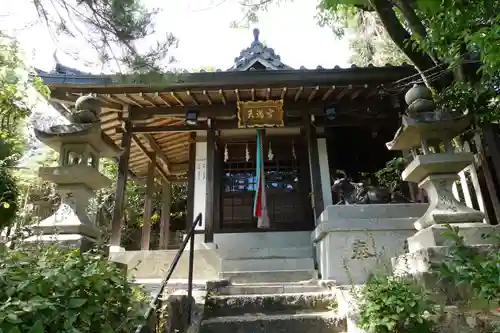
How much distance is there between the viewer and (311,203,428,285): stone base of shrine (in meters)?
5.93

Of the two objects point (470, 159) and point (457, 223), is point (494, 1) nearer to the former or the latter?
point (470, 159)

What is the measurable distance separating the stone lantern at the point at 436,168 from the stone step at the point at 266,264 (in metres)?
2.81

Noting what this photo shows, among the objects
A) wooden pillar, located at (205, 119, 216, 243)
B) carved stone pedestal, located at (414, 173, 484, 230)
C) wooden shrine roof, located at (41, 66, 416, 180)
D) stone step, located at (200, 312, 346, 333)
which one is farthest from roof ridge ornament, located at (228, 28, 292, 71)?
stone step, located at (200, 312, 346, 333)

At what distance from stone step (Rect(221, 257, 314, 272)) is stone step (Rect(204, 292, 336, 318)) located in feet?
7.30

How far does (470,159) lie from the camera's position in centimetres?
448

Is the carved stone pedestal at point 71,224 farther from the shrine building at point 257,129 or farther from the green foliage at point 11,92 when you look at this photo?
the shrine building at point 257,129

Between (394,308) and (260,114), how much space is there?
586 cm

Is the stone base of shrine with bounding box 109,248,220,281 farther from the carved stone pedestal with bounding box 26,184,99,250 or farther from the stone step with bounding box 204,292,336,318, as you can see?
the carved stone pedestal with bounding box 26,184,99,250

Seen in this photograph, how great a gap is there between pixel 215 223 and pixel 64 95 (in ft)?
14.7

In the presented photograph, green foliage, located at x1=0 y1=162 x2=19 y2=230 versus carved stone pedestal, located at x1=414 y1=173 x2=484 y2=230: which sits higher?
green foliage, located at x1=0 y1=162 x2=19 y2=230

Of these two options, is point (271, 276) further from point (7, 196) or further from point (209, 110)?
point (7, 196)

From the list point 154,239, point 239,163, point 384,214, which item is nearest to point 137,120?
point 239,163

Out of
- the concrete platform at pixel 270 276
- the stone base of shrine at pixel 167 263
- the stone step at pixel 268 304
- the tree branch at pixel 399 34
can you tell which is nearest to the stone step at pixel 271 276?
the concrete platform at pixel 270 276

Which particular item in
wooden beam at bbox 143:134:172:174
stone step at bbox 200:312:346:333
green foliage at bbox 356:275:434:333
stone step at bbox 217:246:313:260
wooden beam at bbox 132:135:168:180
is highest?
wooden beam at bbox 143:134:172:174
